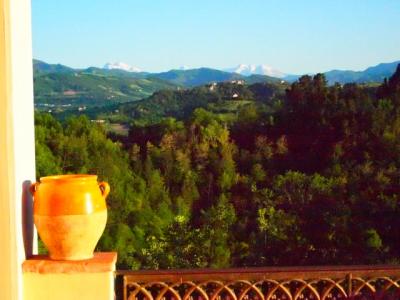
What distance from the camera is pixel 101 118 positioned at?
18.6 meters

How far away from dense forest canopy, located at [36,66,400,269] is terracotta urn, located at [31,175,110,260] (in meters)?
12.8

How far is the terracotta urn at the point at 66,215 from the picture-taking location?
8.17 feet

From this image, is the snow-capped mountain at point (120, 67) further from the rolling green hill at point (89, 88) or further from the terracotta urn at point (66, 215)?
the terracotta urn at point (66, 215)

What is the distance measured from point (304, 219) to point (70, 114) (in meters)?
7.17

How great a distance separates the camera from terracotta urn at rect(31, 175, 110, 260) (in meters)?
2.49

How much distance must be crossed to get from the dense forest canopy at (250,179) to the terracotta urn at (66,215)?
12778mm

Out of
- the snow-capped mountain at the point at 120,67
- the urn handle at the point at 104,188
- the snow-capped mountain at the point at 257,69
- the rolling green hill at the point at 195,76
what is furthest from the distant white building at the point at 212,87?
the urn handle at the point at 104,188

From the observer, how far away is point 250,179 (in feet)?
56.3

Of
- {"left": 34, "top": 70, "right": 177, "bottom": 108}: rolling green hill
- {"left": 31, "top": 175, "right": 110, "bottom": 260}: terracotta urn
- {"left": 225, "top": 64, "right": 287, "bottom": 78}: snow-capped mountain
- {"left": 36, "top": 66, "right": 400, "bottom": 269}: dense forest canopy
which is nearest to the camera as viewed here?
{"left": 31, "top": 175, "right": 110, "bottom": 260}: terracotta urn

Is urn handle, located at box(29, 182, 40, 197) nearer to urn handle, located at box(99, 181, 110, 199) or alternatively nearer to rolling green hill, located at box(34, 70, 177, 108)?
urn handle, located at box(99, 181, 110, 199)

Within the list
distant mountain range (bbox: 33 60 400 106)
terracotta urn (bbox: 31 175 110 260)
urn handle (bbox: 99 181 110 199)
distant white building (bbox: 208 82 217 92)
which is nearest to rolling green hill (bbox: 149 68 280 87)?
distant mountain range (bbox: 33 60 400 106)

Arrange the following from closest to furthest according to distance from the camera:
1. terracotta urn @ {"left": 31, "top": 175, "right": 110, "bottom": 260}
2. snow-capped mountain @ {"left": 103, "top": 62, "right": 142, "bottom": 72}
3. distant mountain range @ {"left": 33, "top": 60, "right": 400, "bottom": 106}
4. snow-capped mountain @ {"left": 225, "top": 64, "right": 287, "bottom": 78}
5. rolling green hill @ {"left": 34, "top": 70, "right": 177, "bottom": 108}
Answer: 1. terracotta urn @ {"left": 31, "top": 175, "right": 110, "bottom": 260}
2. rolling green hill @ {"left": 34, "top": 70, "right": 177, "bottom": 108}
3. distant mountain range @ {"left": 33, "top": 60, "right": 400, "bottom": 106}
4. snow-capped mountain @ {"left": 225, "top": 64, "right": 287, "bottom": 78}
5. snow-capped mountain @ {"left": 103, "top": 62, "right": 142, "bottom": 72}

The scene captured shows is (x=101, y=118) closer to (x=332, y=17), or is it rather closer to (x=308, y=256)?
(x=308, y=256)

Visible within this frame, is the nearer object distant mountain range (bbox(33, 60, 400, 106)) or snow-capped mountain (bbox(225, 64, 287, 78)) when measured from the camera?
distant mountain range (bbox(33, 60, 400, 106))
